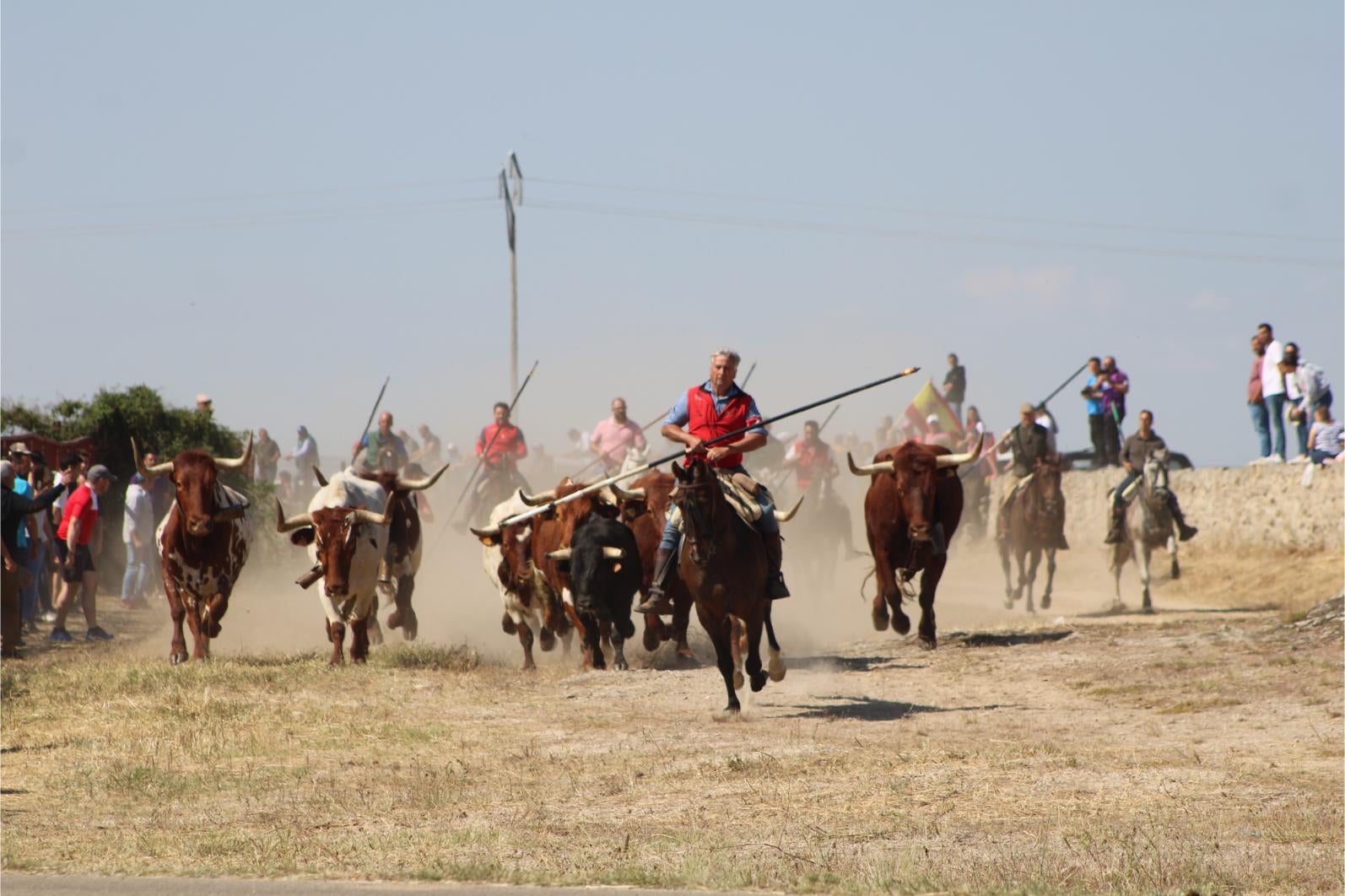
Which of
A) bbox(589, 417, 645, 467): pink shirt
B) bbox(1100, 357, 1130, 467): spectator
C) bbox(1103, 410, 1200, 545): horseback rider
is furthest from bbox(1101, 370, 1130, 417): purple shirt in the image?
bbox(589, 417, 645, 467): pink shirt

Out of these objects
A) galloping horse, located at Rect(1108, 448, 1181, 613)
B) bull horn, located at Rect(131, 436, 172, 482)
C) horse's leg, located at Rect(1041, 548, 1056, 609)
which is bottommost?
horse's leg, located at Rect(1041, 548, 1056, 609)

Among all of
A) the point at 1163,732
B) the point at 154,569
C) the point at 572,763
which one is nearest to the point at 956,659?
the point at 1163,732

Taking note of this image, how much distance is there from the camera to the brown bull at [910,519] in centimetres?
1532

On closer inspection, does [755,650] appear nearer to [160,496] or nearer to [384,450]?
[160,496]

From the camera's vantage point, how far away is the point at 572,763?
33.0 ft

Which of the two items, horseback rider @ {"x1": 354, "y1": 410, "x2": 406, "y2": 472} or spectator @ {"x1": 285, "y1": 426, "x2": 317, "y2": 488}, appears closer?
horseback rider @ {"x1": 354, "y1": 410, "x2": 406, "y2": 472}

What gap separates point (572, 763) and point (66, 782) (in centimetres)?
287

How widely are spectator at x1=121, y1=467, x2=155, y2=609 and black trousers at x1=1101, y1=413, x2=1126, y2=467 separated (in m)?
15.4

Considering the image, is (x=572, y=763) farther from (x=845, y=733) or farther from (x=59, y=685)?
(x=59, y=685)

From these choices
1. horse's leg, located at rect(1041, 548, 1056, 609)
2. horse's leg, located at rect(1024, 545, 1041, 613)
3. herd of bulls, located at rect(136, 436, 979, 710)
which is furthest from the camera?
horse's leg, located at rect(1041, 548, 1056, 609)

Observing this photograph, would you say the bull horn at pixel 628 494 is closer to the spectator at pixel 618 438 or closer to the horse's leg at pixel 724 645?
the horse's leg at pixel 724 645

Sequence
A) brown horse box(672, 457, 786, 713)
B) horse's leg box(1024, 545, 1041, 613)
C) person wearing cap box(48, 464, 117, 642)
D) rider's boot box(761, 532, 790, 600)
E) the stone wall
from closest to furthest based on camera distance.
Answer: brown horse box(672, 457, 786, 713)
rider's boot box(761, 532, 790, 600)
person wearing cap box(48, 464, 117, 642)
the stone wall
horse's leg box(1024, 545, 1041, 613)

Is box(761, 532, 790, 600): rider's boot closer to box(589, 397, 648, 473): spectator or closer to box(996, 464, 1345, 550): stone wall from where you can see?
box(589, 397, 648, 473): spectator

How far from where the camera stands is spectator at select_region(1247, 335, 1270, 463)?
23406 millimetres
